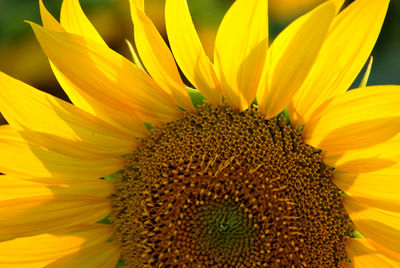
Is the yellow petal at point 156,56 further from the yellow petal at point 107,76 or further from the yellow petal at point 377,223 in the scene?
the yellow petal at point 377,223

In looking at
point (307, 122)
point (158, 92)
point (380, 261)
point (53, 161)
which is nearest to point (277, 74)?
point (307, 122)

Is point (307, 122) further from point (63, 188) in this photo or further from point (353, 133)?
point (63, 188)

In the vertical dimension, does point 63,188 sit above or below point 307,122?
below

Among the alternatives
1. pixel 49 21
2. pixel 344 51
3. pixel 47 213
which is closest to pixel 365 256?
pixel 344 51

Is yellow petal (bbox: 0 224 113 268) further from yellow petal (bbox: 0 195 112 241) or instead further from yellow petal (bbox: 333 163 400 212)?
yellow petal (bbox: 333 163 400 212)

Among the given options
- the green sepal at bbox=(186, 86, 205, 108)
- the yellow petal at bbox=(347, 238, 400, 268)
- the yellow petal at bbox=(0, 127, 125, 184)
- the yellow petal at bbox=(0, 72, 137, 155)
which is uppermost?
the green sepal at bbox=(186, 86, 205, 108)

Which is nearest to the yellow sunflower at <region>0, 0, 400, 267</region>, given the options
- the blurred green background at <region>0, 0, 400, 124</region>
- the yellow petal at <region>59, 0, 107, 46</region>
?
the yellow petal at <region>59, 0, 107, 46</region>
